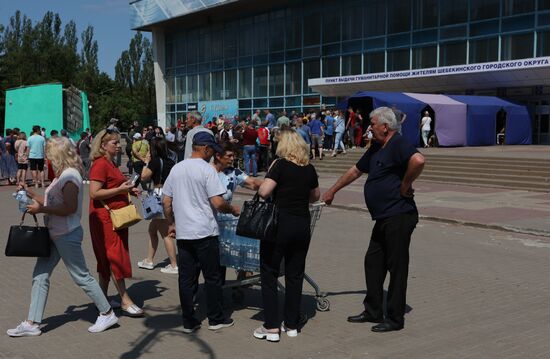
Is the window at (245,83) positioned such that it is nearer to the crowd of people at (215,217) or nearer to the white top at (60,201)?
the crowd of people at (215,217)

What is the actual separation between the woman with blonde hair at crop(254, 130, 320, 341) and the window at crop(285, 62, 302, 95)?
37.0 m

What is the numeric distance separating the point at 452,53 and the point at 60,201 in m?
31.4

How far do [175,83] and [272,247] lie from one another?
4971 centimetres

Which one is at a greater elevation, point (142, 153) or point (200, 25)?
point (200, 25)

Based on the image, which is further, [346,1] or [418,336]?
[346,1]

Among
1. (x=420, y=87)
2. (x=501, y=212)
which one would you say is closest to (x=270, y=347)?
(x=501, y=212)

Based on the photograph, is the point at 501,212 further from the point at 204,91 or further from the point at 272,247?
the point at 204,91

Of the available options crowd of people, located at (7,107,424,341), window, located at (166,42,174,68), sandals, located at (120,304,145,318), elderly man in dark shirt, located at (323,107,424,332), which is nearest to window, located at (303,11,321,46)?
window, located at (166,42,174,68)

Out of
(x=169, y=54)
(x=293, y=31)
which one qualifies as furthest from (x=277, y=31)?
(x=169, y=54)

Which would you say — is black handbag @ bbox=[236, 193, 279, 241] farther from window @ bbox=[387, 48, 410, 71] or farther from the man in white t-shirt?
window @ bbox=[387, 48, 410, 71]

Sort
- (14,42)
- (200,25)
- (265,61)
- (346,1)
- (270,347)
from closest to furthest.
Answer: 1. (270,347)
2. (346,1)
3. (265,61)
4. (200,25)
5. (14,42)

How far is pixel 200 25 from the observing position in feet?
164

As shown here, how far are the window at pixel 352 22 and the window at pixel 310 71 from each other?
279 centimetres

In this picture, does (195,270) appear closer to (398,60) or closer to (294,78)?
(398,60)
